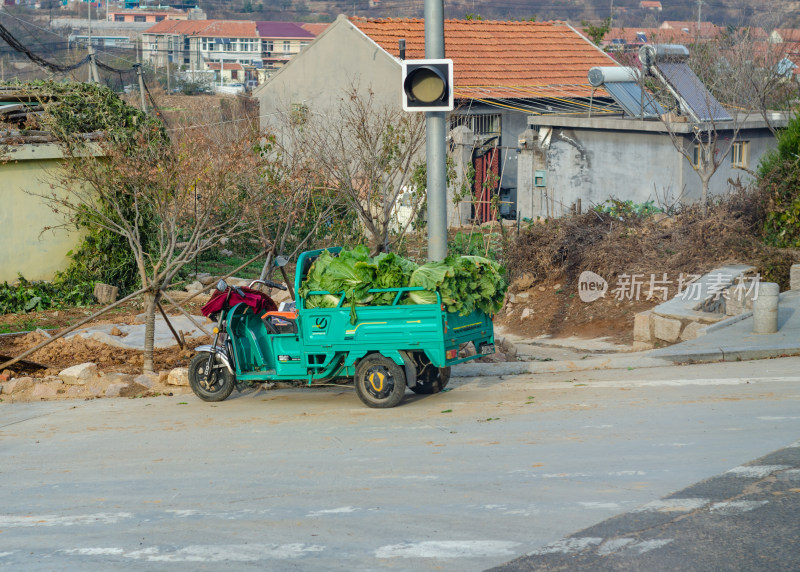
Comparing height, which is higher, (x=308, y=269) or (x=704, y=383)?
(x=308, y=269)

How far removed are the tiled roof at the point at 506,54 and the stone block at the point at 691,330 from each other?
1638 cm

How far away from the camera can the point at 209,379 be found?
10500 millimetres

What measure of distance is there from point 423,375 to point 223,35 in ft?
407

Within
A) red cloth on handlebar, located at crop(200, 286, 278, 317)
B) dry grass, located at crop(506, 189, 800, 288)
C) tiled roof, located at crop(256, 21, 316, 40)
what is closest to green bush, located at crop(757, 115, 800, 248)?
dry grass, located at crop(506, 189, 800, 288)

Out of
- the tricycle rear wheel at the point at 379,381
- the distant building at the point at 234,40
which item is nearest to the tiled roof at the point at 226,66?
the distant building at the point at 234,40

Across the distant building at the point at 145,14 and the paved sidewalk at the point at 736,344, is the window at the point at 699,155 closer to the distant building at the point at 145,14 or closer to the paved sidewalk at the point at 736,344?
the paved sidewalk at the point at 736,344

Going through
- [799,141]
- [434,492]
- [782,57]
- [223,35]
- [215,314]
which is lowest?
[434,492]

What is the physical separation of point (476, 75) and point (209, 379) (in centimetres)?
2254

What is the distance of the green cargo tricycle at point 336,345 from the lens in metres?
9.54

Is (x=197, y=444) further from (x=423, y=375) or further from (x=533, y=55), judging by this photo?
(x=533, y=55)

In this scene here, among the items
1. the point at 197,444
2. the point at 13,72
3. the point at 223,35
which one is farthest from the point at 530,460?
the point at 223,35

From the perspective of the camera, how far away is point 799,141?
17672 millimetres

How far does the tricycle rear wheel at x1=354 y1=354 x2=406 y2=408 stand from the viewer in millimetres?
9703

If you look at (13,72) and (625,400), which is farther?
(13,72)
